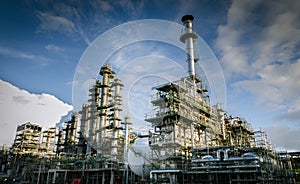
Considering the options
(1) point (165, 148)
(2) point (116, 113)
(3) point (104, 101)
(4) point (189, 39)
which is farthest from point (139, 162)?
(4) point (189, 39)

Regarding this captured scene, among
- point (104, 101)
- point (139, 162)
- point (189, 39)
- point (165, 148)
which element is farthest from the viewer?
point (104, 101)

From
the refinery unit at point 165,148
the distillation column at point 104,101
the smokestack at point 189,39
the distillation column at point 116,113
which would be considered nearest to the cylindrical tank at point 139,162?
the refinery unit at point 165,148

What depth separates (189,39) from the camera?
42.0 m

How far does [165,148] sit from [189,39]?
22162 mm

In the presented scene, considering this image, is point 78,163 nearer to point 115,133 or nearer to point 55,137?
point 115,133

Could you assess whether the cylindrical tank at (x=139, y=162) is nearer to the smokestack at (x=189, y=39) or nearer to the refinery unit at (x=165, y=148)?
the refinery unit at (x=165, y=148)

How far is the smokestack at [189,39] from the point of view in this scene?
3903cm

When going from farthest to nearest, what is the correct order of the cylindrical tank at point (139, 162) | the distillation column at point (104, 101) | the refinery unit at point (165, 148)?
the distillation column at point (104, 101)
the cylindrical tank at point (139, 162)
the refinery unit at point (165, 148)

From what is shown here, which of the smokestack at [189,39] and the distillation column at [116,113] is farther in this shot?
the smokestack at [189,39]

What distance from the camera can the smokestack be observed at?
39.0m

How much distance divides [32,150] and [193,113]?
43504 millimetres

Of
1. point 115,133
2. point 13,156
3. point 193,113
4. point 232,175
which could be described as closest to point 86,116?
point 115,133

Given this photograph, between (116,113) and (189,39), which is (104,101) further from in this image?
(189,39)

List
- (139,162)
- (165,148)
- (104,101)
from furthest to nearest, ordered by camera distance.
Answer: (104,101) < (165,148) < (139,162)
